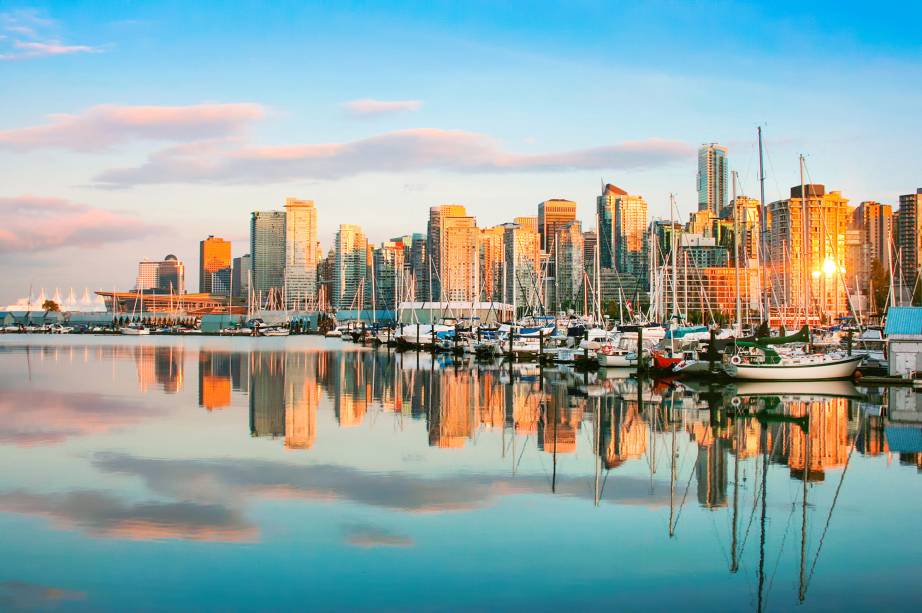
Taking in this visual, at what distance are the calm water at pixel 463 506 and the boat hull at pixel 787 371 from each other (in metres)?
9.94

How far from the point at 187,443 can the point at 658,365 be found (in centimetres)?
3556

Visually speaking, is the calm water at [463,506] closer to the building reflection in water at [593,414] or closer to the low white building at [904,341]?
the building reflection in water at [593,414]

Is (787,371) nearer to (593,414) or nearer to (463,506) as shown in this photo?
(593,414)

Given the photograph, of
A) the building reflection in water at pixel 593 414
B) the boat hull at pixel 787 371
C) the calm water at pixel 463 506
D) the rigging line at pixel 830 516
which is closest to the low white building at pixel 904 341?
the boat hull at pixel 787 371

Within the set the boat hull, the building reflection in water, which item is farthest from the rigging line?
the boat hull

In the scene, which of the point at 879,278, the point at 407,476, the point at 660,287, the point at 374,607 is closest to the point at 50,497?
the point at 407,476

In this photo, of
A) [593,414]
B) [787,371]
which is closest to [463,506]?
[593,414]

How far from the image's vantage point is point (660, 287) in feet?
339

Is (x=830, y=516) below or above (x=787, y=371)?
below

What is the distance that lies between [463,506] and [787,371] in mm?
35395

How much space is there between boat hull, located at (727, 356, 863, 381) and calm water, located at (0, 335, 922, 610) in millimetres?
9937

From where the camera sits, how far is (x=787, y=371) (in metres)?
51.5

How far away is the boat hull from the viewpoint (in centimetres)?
5141

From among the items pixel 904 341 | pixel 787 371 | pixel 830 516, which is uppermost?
pixel 904 341
